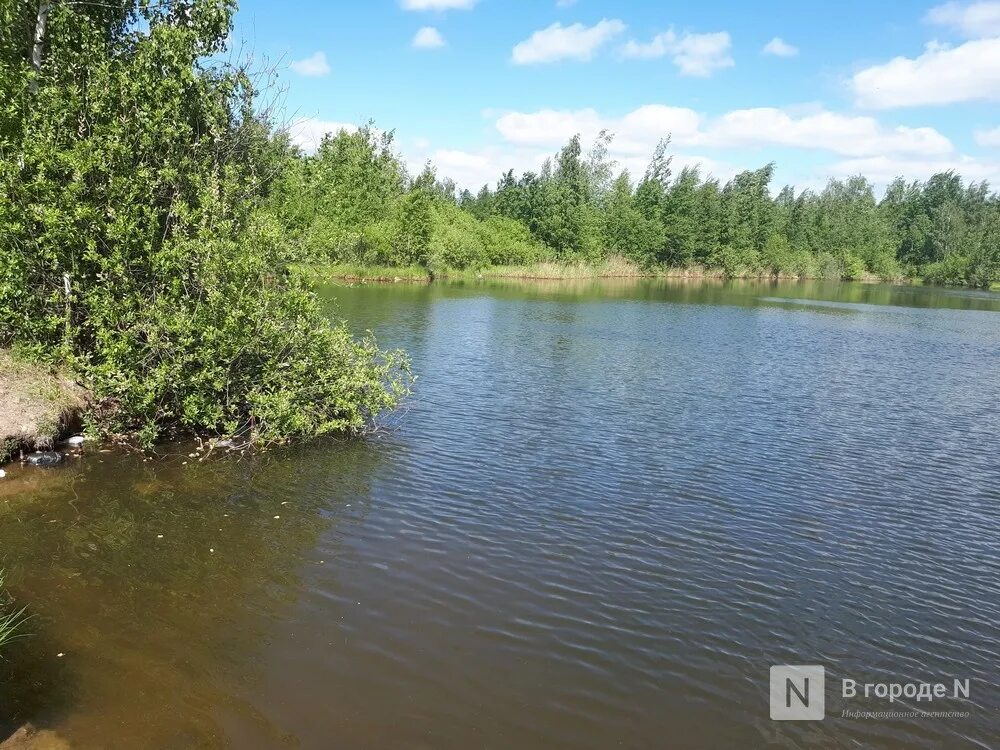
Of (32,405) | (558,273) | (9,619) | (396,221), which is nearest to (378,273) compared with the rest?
(396,221)

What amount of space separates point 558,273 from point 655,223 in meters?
32.8

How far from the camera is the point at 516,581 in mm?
11523

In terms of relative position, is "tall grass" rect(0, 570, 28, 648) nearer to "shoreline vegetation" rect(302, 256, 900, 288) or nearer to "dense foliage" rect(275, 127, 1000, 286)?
"shoreline vegetation" rect(302, 256, 900, 288)

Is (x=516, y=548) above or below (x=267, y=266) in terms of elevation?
below

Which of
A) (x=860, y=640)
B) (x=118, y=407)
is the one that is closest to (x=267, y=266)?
(x=118, y=407)

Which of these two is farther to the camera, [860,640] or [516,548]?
[516,548]

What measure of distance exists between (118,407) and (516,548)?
1035cm

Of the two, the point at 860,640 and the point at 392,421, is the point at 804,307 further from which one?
the point at 860,640

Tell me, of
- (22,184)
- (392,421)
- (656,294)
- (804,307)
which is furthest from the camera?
(656,294)

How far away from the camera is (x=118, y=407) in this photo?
16.4 meters
